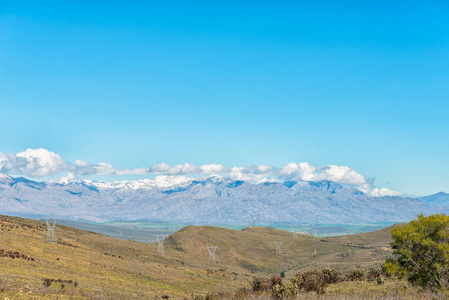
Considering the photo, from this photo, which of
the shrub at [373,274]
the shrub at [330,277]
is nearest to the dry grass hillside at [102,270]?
the shrub at [330,277]

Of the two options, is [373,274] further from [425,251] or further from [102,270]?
[102,270]

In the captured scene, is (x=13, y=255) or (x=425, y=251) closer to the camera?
(x=425, y=251)

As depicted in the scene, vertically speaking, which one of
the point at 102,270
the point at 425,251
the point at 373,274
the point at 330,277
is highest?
the point at 425,251

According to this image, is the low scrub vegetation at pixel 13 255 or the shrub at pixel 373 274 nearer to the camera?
the shrub at pixel 373 274

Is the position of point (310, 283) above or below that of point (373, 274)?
above

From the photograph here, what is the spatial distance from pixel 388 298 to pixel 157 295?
1196 inches

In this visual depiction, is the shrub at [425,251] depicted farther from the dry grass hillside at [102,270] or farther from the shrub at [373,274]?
the dry grass hillside at [102,270]

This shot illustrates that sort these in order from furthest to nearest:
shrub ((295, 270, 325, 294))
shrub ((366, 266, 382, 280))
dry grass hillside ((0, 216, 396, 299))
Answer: shrub ((366, 266, 382, 280))
shrub ((295, 270, 325, 294))
dry grass hillside ((0, 216, 396, 299))

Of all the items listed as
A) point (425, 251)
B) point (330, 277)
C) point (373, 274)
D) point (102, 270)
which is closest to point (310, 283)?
point (330, 277)

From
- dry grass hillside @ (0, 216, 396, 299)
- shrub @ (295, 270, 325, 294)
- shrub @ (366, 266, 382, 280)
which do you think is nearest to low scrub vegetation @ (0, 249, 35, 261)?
dry grass hillside @ (0, 216, 396, 299)

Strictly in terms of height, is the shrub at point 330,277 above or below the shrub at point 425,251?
below

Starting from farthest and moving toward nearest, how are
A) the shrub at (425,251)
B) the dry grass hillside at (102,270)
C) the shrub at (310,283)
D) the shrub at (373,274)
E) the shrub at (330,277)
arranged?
the shrub at (373,274), the shrub at (330,277), the shrub at (310,283), the dry grass hillside at (102,270), the shrub at (425,251)

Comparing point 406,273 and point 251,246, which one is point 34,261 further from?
point 251,246

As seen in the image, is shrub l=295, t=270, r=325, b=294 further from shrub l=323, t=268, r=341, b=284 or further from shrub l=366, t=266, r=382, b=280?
shrub l=366, t=266, r=382, b=280
